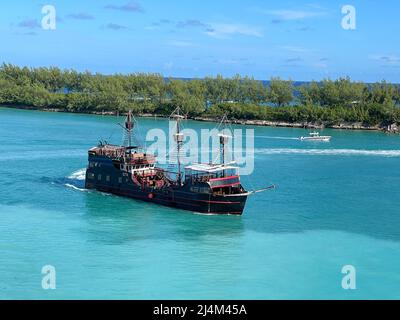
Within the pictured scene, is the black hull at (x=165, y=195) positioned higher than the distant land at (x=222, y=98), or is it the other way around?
the distant land at (x=222, y=98)

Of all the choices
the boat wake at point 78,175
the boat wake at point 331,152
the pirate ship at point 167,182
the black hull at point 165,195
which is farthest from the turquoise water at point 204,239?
the boat wake at point 331,152

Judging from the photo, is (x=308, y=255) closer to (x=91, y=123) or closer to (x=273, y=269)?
(x=273, y=269)

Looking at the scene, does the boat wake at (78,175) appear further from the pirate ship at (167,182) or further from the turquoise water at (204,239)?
the pirate ship at (167,182)

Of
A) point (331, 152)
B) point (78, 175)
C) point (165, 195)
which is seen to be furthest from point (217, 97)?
point (165, 195)

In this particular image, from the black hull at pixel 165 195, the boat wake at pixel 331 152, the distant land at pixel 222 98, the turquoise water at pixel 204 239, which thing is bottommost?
the turquoise water at pixel 204 239

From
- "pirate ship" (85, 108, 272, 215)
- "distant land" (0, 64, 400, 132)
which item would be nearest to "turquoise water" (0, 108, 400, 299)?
"pirate ship" (85, 108, 272, 215)

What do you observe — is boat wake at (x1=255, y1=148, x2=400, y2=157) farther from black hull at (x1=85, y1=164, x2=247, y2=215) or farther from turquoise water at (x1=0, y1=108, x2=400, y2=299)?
black hull at (x1=85, y1=164, x2=247, y2=215)
